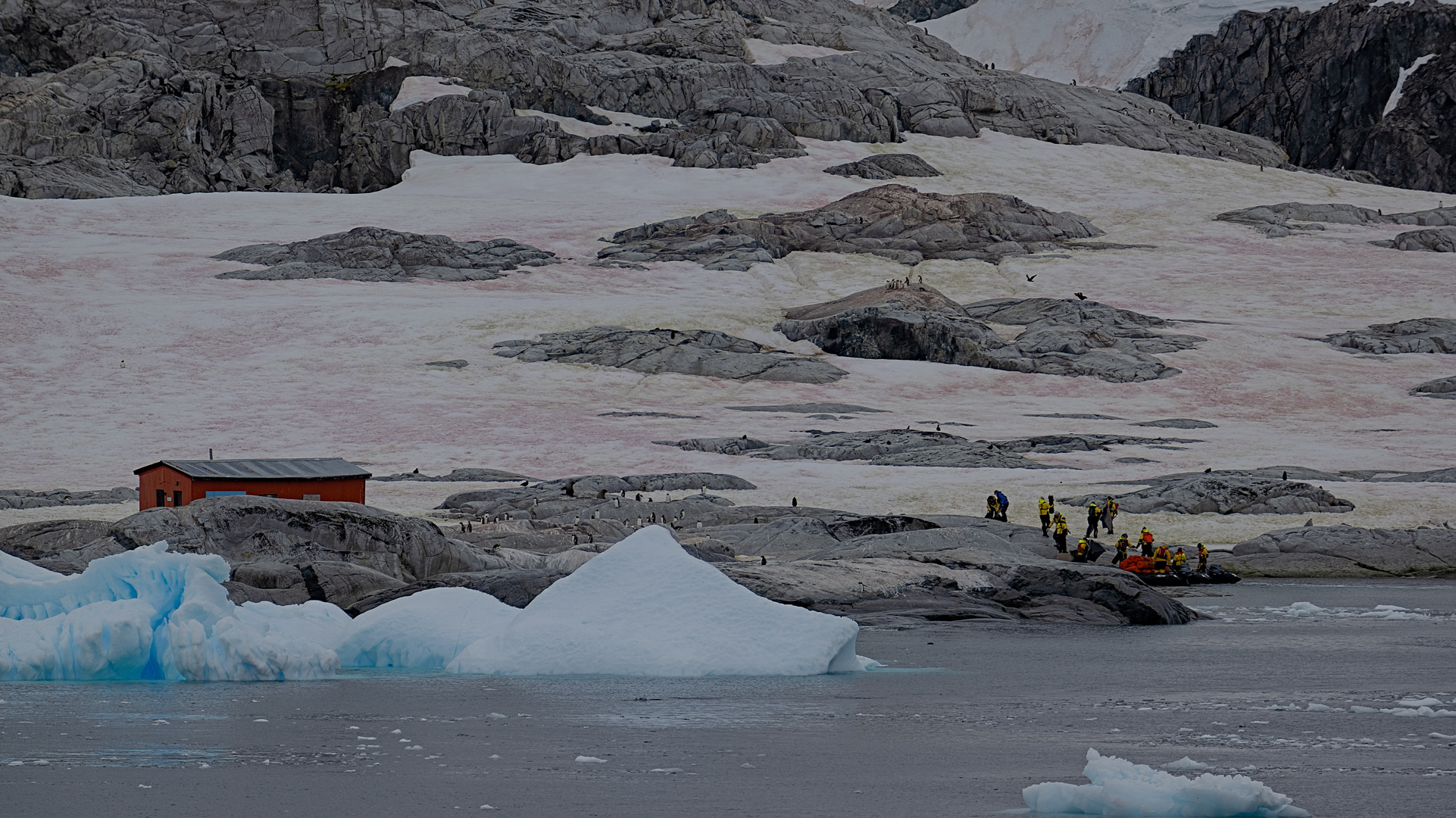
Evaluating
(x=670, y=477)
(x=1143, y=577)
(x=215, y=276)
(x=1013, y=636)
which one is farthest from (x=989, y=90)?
(x=1013, y=636)

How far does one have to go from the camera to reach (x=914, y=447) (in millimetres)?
75562

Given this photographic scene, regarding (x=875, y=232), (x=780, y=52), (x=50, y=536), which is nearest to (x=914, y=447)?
(x=50, y=536)

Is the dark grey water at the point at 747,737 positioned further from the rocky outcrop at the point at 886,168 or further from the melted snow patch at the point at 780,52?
the melted snow patch at the point at 780,52

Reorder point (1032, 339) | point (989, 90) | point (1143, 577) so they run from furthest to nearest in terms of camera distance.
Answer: point (989, 90)
point (1032, 339)
point (1143, 577)

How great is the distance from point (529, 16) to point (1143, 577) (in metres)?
136

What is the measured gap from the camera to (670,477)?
66.2 m

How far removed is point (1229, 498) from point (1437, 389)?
46.4 meters

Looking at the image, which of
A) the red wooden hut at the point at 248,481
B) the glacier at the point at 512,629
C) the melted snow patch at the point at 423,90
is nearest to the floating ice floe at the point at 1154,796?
the glacier at the point at 512,629

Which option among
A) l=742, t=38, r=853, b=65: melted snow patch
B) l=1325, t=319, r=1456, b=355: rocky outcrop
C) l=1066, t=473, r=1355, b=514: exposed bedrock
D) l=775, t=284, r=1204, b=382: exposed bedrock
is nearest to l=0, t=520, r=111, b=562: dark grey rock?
l=1066, t=473, r=1355, b=514: exposed bedrock

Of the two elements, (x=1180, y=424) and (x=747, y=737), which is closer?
(x=747, y=737)

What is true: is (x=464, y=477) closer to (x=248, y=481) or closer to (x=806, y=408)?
(x=248, y=481)

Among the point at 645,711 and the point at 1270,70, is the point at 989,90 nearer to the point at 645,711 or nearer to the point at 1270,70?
the point at 1270,70

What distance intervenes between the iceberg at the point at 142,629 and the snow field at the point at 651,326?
104 ft

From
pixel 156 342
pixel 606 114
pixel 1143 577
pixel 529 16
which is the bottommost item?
pixel 1143 577
